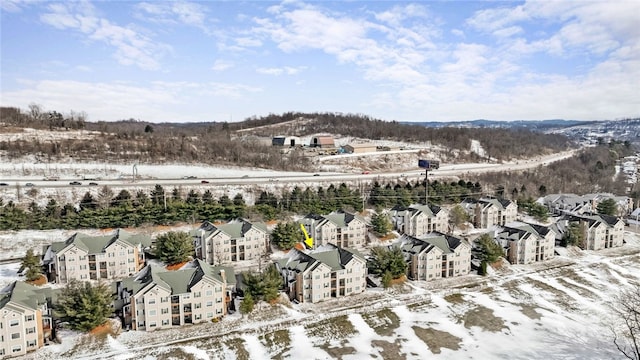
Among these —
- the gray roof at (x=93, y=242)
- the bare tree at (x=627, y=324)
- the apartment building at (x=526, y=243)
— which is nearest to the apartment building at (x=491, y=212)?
the apartment building at (x=526, y=243)

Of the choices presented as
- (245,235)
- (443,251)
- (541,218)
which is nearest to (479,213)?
(541,218)

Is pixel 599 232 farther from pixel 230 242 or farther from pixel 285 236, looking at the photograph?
pixel 230 242

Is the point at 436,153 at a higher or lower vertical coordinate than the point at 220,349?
higher

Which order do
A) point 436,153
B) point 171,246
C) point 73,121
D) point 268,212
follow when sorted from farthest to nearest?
1. point 436,153
2. point 73,121
3. point 268,212
4. point 171,246

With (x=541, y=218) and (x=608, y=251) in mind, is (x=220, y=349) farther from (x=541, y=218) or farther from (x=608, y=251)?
(x=541, y=218)

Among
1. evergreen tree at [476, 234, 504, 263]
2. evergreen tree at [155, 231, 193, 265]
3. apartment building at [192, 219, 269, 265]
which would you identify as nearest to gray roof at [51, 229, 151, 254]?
evergreen tree at [155, 231, 193, 265]

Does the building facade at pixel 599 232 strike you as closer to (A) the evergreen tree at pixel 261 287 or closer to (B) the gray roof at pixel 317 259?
(B) the gray roof at pixel 317 259

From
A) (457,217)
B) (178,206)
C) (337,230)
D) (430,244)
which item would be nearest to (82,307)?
(178,206)
